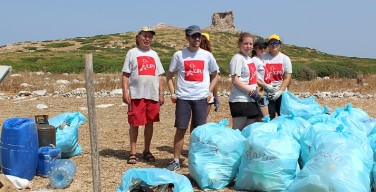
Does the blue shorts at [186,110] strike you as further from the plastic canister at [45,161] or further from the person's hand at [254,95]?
the plastic canister at [45,161]

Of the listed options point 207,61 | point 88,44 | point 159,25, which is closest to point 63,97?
point 207,61

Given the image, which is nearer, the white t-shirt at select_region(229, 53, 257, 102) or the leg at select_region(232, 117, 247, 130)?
the white t-shirt at select_region(229, 53, 257, 102)

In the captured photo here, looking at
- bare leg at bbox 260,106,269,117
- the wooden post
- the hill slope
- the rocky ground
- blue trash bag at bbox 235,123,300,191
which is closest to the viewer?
the wooden post

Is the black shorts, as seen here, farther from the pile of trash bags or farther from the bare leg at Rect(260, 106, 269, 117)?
the pile of trash bags

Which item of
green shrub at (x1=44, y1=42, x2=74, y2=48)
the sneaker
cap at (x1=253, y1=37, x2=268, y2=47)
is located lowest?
green shrub at (x1=44, y1=42, x2=74, y2=48)

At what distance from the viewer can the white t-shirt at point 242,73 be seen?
5062mm

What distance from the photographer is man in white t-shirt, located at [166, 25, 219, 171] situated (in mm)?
4996

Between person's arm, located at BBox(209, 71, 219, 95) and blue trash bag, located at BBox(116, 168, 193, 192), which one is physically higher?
person's arm, located at BBox(209, 71, 219, 95)

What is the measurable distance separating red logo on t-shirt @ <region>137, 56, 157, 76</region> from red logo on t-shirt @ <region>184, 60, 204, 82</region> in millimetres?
448

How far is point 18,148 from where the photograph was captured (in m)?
4.64

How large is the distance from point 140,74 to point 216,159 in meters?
1.32

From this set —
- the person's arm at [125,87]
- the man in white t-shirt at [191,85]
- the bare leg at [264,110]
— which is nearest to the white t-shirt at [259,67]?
the bare leg at [264,110]

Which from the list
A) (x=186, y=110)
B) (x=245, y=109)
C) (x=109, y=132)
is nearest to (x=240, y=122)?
(x=245, y=109)

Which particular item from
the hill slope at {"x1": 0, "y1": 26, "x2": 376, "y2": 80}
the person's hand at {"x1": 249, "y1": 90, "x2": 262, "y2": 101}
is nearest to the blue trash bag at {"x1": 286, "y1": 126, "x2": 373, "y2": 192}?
the person's hand at {"x1": 249, "y1": 90, "x2": 262, "y2": 101}
